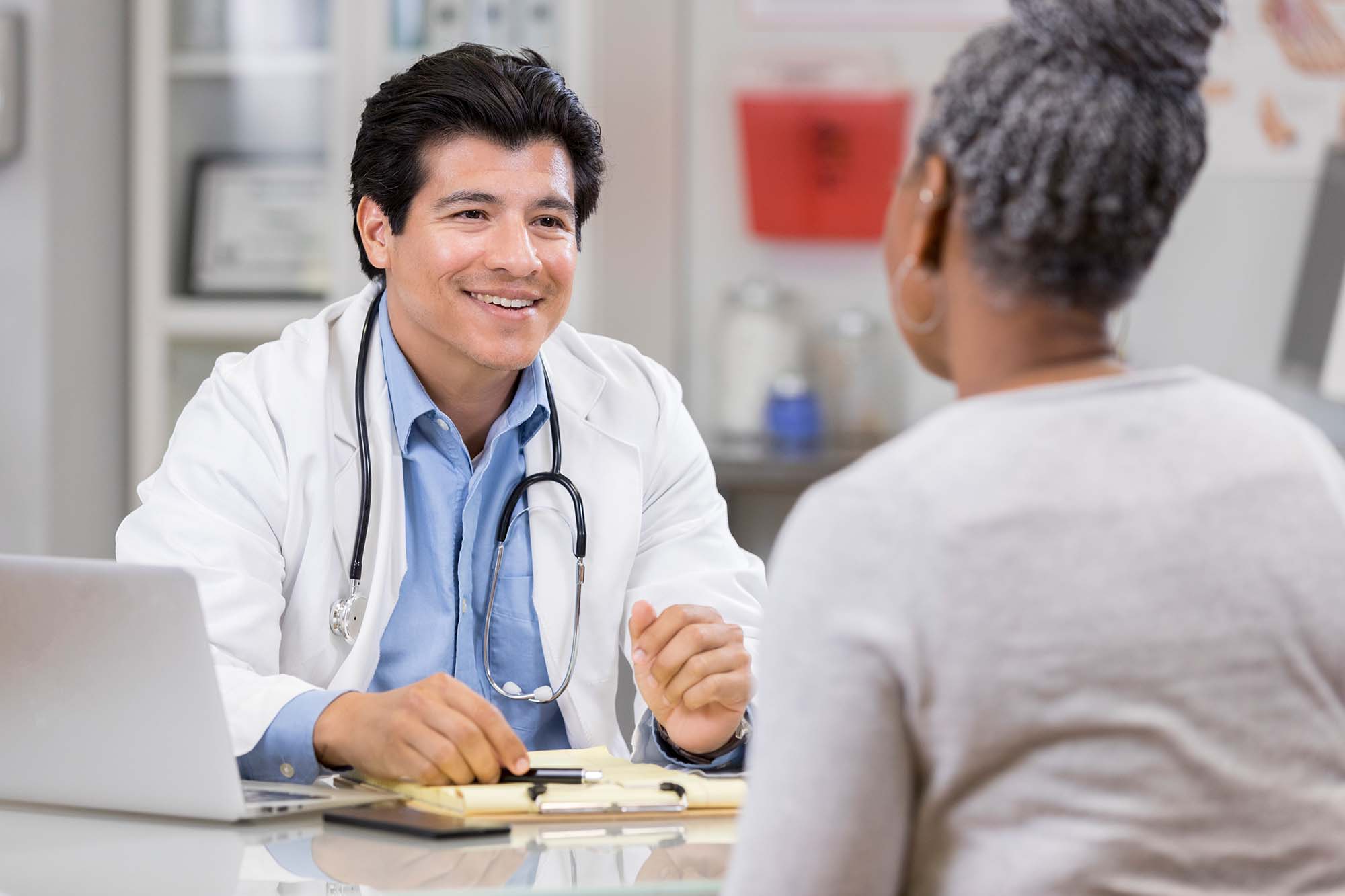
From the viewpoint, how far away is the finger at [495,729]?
3.80 feet

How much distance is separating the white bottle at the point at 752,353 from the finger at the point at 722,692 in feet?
5.92

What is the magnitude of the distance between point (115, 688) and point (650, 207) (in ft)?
7.19

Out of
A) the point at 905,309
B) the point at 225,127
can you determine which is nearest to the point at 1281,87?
the point at 225,127

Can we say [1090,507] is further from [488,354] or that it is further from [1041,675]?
[488,354]

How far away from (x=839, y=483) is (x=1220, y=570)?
0.59ft

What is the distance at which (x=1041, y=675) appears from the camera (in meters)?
0.68

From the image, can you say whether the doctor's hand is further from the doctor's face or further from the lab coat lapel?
the doctor's face

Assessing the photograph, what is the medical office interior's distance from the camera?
→ 9.86 ft

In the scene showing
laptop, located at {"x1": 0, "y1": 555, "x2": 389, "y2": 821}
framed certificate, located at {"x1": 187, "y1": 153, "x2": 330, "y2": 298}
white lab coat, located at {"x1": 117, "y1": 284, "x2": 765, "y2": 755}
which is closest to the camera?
laptop, located at {"x1": 0, "y1": 555, "x2": 389, "y2": 821}

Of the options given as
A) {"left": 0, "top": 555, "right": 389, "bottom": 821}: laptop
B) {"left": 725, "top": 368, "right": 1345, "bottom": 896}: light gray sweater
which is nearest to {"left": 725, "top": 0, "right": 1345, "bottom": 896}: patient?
{"left": 725, "top": 368, "right": 1345, "bottom": 896}: light gray sweater

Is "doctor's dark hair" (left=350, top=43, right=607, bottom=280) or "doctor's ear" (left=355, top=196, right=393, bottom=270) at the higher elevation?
"doctor's dark hair" (left=350, top=43, right=607, bottom=280)

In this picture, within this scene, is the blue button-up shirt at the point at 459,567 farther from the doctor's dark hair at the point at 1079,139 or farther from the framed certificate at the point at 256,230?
the framed certificate at the point at 256,230

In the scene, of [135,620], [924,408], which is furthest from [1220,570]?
[924,408]

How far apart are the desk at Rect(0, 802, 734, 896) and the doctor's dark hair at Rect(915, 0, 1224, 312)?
46 cm
